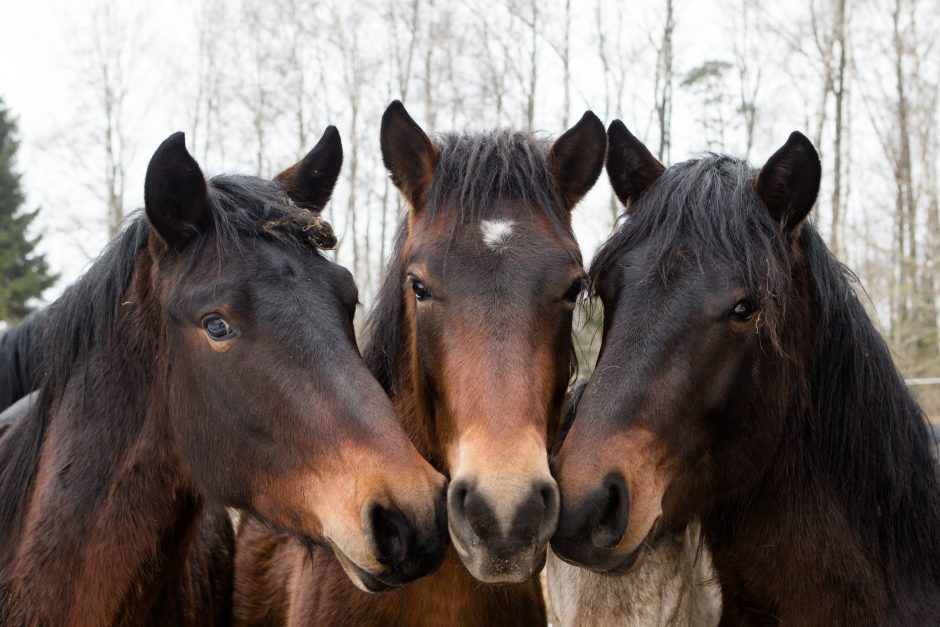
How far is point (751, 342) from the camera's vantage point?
295 cm

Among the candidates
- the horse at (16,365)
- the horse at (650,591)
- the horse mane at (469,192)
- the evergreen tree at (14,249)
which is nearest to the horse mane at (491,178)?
the horse mane at (469,192)

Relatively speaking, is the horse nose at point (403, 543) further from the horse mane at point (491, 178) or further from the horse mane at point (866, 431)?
the horse mane at point (866, 431)

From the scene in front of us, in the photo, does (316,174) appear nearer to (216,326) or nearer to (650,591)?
(216,326)

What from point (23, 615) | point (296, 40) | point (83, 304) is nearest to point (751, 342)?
point (83, 304)

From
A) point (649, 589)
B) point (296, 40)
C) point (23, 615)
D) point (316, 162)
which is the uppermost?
point (296, 40)

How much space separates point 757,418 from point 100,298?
2794 mm

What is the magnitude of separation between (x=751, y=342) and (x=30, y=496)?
9.98 ft

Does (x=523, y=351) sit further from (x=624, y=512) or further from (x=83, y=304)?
(x=83, y=304)

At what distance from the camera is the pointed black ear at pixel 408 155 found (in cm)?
347

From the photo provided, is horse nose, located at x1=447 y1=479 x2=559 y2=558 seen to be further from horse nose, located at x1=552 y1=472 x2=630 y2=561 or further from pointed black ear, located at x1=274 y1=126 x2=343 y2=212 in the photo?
pointed black ear, located at x1=274 y1=126 x2=343 y2=212

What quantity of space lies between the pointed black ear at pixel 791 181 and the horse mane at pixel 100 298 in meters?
1.90

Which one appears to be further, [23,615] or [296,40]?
[296,40]

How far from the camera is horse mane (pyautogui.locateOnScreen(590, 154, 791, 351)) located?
2.98 metres

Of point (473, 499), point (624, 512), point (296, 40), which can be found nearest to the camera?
point (473, 499)
